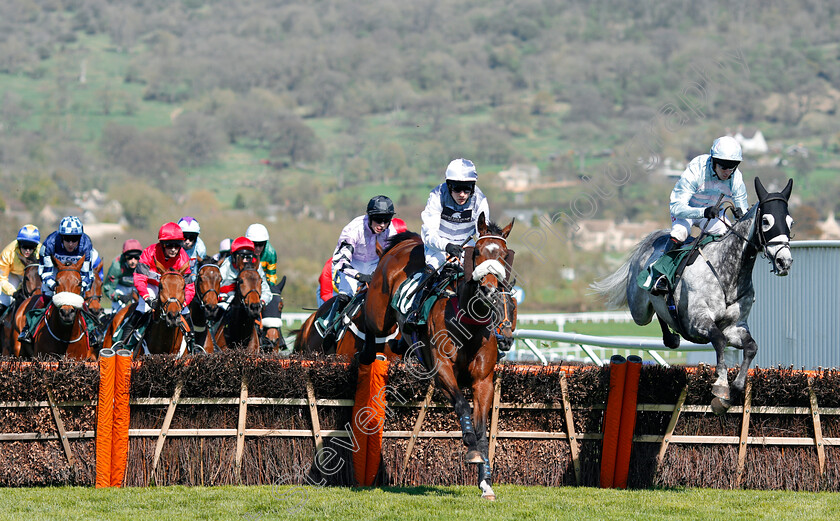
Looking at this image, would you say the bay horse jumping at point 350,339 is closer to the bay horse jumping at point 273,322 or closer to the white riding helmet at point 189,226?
the bay horse jumping at point 273,322

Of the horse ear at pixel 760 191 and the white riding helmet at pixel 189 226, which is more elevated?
the horse ear at pixel 760 191

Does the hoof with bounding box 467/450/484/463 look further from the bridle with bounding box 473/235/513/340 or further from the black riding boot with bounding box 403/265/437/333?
the black riding boot with bounding box 403/265/437/333

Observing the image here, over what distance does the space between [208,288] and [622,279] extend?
4.42 m

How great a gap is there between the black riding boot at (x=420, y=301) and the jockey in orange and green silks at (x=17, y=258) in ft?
19.3

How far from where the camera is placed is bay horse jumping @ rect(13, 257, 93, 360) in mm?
9344

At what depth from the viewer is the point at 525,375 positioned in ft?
26.6

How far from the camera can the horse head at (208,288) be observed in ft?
36.0

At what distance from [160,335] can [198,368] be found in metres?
2.26

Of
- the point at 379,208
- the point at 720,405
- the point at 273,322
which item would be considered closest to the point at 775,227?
the point at 720,405

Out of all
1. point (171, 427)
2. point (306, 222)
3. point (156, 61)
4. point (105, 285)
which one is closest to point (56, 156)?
point (156, 61)

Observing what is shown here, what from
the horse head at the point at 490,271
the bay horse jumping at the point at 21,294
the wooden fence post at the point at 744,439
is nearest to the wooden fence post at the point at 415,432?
the horse head at the point at 490,271

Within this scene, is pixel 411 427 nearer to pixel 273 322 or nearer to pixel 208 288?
pixel 208 288

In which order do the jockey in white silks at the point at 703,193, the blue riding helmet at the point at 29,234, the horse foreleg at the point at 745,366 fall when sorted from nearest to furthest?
the horse foreleg at the point at 745,366 → the jockey in white silks at the point at 703,193 → the blue riding helmet at the point at 29,234

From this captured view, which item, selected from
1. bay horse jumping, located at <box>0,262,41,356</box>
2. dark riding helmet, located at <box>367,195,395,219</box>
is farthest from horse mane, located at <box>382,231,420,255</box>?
bay horse jumping, located at <box>0,262,41,356</box>
